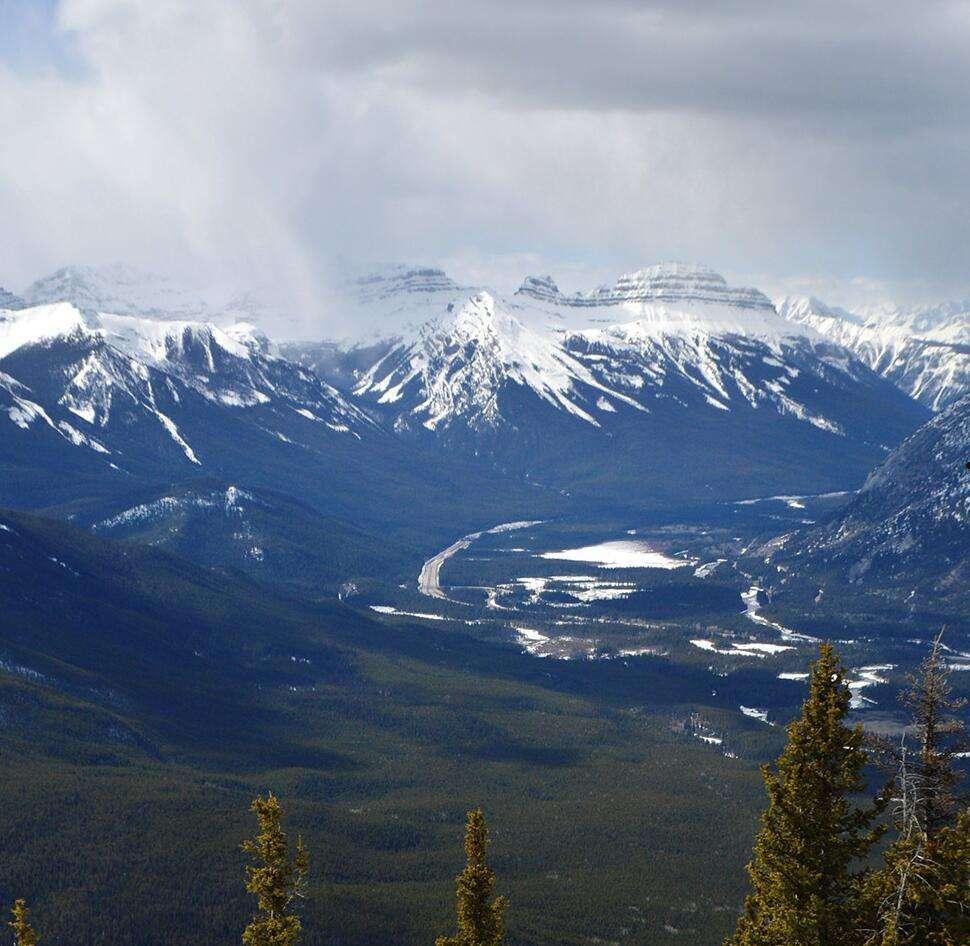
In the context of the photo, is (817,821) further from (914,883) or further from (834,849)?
(914,883)

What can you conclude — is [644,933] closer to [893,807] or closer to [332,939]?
[332,939]

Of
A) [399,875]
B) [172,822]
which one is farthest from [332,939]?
[172,822]

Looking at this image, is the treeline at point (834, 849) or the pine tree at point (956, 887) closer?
the pine tree at point (956, 887)

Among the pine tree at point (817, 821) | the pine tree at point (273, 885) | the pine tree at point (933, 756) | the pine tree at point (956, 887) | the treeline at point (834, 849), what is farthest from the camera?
the pine tree at point (273, 885)

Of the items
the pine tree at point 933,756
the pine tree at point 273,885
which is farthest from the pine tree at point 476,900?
the pine tree at point 933,756

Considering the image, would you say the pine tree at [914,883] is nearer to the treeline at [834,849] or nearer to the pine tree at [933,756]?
the treeline at [834,849]

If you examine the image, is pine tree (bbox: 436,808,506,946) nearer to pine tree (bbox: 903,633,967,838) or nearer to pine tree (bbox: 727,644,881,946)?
pine tree (bbox: 727,644,881,946)
